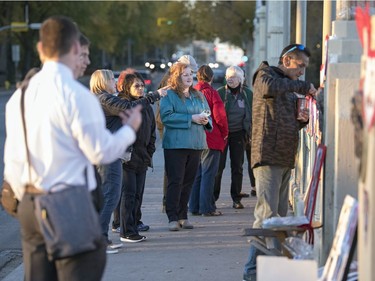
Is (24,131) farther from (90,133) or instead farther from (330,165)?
(330,165)

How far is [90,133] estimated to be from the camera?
4.38 metres

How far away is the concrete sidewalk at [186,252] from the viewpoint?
25.4ft

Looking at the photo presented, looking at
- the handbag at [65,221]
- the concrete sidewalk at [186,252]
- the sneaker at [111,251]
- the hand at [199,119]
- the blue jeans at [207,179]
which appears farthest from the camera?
the blue jeans at [207,179]

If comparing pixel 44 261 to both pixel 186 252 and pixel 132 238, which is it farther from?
pixel 132 238

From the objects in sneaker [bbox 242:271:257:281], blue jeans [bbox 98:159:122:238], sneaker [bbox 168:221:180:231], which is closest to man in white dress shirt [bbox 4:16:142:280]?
sneaker [bbox 242:271:257:281]

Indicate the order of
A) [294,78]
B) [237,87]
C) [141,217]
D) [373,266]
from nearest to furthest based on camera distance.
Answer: [373,266], [294,78], [141,217], [237,87]

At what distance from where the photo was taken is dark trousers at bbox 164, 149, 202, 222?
9.69 meters

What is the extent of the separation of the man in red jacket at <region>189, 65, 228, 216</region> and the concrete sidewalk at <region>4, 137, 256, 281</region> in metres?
0.22

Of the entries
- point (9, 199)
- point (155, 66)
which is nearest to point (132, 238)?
point (9, 199)

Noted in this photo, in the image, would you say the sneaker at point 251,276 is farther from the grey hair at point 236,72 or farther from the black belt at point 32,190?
the grey hair at point 236,72

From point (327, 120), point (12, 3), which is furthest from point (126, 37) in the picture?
point (327, 120)

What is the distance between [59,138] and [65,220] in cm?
41

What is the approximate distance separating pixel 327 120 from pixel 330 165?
1.04ft

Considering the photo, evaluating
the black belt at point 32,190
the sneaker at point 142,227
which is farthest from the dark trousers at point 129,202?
the black belt at point 32,190
